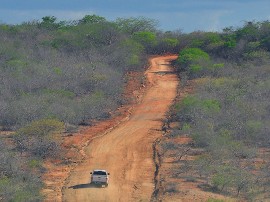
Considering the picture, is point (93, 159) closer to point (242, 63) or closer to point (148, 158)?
point (148, 158)

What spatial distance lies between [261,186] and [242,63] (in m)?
28.2

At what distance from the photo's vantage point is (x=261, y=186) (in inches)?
724

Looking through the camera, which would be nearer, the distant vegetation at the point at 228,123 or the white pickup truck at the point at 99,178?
the white pickup truck at the point at 99,178

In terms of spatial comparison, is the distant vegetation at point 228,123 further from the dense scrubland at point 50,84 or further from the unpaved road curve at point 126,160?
the dense scrubland at point 50,84

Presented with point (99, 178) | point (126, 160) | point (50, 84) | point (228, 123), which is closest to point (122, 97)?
point (50, 84)

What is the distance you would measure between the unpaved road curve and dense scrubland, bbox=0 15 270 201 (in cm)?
110

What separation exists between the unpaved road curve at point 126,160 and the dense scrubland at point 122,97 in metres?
1.10

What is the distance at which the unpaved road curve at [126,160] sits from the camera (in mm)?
18219

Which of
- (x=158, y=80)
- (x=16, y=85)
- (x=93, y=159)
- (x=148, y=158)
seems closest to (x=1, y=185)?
(x=93, y=159)

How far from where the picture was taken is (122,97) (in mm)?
36094

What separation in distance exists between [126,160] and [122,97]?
1410cm

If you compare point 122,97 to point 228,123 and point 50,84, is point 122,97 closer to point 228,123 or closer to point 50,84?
point 50,84

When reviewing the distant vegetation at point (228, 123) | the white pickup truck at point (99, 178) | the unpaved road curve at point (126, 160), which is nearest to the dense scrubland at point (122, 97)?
the distant vegetation at point (228, 123)

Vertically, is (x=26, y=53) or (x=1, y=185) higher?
(x=26, y=53)
